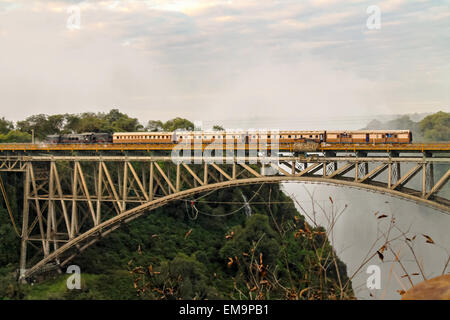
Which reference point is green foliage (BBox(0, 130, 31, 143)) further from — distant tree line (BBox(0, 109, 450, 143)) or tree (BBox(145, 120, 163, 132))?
tree (BBox(145, 120, 163, 132))

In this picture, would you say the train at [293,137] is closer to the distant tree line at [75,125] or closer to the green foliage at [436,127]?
the distant tree line at [75,125]

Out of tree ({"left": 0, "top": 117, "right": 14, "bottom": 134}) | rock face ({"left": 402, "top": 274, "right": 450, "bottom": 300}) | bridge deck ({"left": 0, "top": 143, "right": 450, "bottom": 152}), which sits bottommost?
rock face ({"left": 402, "top": 274, "right": 450, "bottom": 300})

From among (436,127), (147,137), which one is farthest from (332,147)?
(436,127)

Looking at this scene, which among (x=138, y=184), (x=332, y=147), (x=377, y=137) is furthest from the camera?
(x=138, y=184)

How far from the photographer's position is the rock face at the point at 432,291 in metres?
4.78

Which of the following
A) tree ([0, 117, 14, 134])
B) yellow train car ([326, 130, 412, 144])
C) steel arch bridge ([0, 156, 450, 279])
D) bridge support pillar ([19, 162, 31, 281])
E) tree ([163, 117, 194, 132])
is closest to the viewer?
steel arch bridge ([0, 156, 450, 279])

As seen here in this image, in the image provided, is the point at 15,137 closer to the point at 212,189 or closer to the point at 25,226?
the point at 25,226

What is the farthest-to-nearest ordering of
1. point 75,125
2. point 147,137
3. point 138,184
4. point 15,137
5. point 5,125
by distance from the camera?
1. point 75,125
2. point 5,125
3. point 15,137
4. point 147,137
5. point 138,184

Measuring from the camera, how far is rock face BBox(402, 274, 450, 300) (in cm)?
478

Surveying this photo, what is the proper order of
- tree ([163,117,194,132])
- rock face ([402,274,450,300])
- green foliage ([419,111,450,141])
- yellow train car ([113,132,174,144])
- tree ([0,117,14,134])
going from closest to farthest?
rock face ([402,274,450,300]) → yellow train car ([113,132,174,144]) → tree ([0,117,14,134]) → green foliage ([419,111,450,141]) → tree ([163,117,194,132])

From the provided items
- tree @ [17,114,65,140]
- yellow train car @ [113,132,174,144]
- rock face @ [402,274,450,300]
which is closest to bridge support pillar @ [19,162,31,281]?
yellow train car @ [113,132,174,144]

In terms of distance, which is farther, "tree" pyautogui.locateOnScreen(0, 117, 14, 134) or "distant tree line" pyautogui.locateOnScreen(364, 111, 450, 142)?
"distant tree line" pyautogui.locateOnScreen(364, 111, 450, 142)

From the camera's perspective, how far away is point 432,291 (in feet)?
16.0
